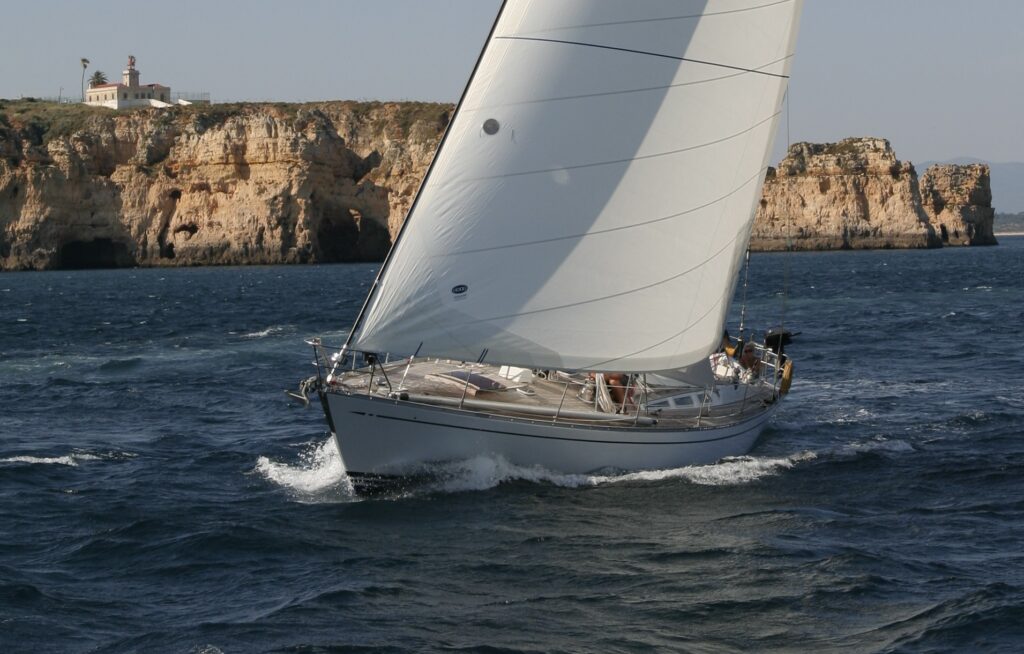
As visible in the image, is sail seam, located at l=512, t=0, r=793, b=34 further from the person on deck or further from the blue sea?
the person on deck

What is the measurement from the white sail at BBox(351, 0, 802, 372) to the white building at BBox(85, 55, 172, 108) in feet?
415

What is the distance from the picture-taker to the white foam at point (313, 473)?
801 inches

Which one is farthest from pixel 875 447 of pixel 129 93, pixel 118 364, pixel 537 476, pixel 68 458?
pixel 129 93

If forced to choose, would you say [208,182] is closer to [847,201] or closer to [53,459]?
[847,201]

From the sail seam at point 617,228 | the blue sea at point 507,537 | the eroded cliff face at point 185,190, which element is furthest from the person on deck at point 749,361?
the eroded cliff face at point 185,190

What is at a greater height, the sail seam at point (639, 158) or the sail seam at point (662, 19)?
the sail seam at point (662, 19)

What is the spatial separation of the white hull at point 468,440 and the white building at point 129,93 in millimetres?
127010

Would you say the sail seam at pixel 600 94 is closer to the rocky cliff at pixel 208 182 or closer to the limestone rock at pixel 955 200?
the rocky cliff at pixel 208 182

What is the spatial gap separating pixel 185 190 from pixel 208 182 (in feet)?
6.95

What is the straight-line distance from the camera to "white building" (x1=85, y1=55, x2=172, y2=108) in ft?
457

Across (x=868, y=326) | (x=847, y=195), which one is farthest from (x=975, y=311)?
(x=847, y=195)

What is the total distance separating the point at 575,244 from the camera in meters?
19.7

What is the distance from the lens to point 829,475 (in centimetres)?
→ 2145

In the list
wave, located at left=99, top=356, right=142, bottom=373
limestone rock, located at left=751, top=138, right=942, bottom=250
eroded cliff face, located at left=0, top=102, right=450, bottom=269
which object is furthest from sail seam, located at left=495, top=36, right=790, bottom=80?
limestone rock, located at left=751, top=138, right=942, bottom=250
